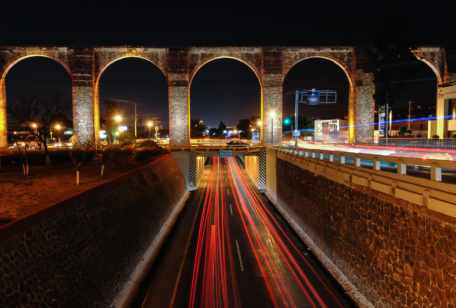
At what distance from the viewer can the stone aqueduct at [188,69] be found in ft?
118

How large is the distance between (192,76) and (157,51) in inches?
207

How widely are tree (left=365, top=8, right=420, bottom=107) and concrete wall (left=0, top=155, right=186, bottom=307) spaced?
3101 cm

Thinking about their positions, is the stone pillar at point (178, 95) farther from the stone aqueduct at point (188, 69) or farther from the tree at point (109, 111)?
the tree at point (109, 111)

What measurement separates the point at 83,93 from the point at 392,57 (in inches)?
1431

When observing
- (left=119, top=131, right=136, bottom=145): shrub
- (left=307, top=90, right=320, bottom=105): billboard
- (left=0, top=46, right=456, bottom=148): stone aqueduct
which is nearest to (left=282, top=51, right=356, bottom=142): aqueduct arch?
(left=0, top=46, right=456, bottom=148): stone aqueduct

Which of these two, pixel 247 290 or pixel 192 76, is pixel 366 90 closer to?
pixel 192 76

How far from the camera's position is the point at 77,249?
8.52m

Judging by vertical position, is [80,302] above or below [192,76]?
below

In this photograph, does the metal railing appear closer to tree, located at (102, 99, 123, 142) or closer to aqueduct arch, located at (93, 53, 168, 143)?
aqueduct arch, located at (93, 53, 168, 143)

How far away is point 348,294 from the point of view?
10523mm

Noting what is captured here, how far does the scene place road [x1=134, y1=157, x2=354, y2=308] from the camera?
34.7ft

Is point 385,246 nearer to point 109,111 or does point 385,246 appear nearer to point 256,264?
point 256,264

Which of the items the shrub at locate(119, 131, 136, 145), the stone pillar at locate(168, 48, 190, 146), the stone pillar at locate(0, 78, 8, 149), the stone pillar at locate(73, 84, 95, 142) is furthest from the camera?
the shrub at locate(119, 131, 136, 145)

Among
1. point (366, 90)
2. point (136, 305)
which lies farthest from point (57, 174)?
point (366, 90)
